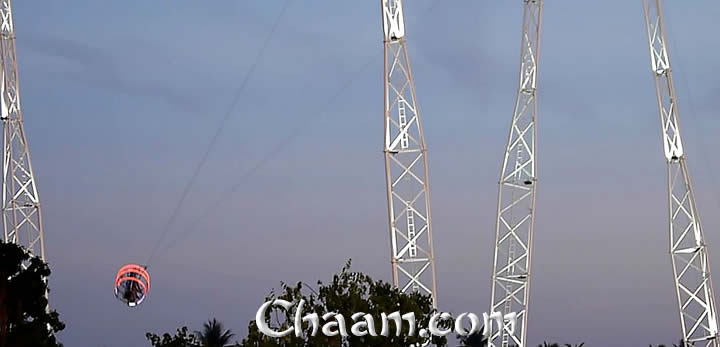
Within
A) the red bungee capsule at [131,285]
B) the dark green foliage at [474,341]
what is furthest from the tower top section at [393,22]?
the dark green foliage at [474,341]

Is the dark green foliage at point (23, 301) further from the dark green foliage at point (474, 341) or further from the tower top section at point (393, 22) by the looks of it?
the dark green foliage at point (474, 341)

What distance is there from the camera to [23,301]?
173 ft

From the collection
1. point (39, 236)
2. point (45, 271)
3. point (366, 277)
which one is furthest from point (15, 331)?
point (366, 277)

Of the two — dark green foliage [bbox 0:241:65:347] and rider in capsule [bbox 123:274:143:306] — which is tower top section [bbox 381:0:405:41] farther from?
dark green foliage [bbox 0:241:65:347]

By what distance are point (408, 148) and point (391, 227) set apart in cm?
330

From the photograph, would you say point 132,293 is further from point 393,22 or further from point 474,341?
point 474,341

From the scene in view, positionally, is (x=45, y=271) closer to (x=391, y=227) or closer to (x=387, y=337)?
(x=391, y=227)

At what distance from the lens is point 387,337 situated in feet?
121

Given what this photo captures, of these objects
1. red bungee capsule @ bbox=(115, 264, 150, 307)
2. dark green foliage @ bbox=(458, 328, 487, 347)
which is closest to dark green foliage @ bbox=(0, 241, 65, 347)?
red bungee capsule @ bbox=(115, 264, 150, 307)

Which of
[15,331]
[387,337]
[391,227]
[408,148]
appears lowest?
[387,337]

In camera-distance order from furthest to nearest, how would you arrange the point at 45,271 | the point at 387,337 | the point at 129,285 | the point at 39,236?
the point at 39,236
the point at 45,271
the point at 129,285
the point at 387,337

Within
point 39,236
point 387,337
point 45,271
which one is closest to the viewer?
point 387,337

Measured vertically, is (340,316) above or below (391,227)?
below

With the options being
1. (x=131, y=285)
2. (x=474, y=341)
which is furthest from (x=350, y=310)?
(x=474, y=341)
